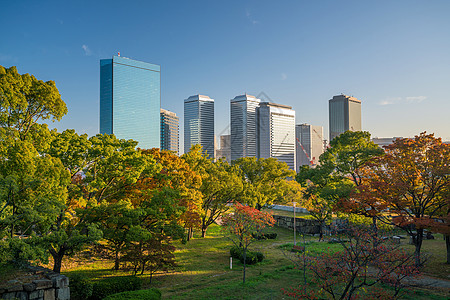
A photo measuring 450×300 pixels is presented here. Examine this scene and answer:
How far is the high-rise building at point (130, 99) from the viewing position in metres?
129

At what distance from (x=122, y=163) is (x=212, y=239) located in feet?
46.4

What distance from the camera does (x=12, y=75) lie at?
1091 centimetres

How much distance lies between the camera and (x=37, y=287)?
9.37 metres

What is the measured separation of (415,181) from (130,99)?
135113 millimetres

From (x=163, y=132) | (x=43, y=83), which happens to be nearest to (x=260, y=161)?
(x=43, y=83)

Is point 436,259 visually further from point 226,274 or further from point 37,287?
point 37,287

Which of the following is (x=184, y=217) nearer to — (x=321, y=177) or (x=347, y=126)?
(x=321, y=177)

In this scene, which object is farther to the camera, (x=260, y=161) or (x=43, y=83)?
(x=260, y=161)

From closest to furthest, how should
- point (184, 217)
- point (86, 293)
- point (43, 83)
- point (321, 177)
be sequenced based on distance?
1. point (86, 293)
2. point (43, 83)
3. point (184, 217)
4. point (321, 177)

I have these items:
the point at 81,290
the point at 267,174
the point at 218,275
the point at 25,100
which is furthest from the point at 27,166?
the point at 267,174

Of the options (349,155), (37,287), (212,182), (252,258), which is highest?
(349,155)

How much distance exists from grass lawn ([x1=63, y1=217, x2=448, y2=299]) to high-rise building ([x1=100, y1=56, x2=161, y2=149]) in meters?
116

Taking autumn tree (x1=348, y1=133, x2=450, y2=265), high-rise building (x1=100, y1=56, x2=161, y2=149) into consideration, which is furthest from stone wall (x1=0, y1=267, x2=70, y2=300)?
high-rise building (x1=100, y1=56, x2=161, y2=149)

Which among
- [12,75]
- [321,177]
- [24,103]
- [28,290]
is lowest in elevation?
[28,290]
